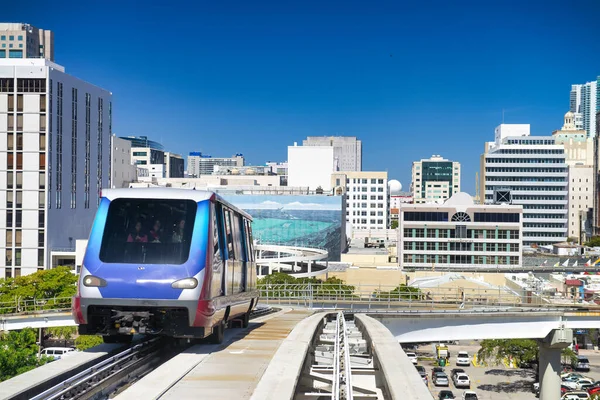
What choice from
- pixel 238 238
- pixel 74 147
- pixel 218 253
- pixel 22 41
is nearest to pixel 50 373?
pixel 218 253

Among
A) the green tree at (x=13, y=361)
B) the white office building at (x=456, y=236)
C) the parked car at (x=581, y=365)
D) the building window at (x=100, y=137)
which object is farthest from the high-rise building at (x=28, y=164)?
the parked car at (x=581, y=365)

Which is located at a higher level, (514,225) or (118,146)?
(118,146)

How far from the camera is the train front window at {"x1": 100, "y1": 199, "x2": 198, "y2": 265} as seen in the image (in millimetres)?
12984

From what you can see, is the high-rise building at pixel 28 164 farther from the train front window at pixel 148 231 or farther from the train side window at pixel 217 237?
the train front window at pixel 148 231

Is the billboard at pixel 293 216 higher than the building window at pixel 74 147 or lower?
lower

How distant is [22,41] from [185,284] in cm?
17901

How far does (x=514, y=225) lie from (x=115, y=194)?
8778 cm

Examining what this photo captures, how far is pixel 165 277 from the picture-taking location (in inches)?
503

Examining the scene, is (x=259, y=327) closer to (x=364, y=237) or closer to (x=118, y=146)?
(x=118, y=146)

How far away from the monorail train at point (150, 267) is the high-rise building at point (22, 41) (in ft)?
558

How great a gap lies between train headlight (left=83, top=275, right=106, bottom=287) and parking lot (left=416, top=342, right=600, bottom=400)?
36.6 metres

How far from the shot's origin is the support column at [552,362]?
38.0 meters

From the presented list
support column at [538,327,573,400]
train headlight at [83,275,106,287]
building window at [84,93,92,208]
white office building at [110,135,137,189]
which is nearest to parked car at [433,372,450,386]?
support column at [538,327,573,400]

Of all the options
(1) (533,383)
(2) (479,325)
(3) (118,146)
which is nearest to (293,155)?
(3) (118,146)
